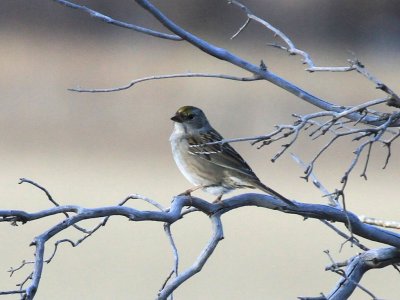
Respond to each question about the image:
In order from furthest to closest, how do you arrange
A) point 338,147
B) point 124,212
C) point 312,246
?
point 338,147, point 312,246, point 124,212

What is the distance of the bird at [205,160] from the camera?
6.25 metres

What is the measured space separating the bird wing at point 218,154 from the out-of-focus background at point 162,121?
713cm

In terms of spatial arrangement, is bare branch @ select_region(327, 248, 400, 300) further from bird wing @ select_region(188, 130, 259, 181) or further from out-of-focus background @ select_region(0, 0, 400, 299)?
out-of-focus background @ select_region(0, 0, 400, 299)

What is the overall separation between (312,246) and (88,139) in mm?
5456

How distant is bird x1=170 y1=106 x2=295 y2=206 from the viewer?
6.25 metres

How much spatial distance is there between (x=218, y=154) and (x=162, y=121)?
12.6m

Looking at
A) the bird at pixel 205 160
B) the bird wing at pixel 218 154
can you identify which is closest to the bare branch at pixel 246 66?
Result: the bird at pixel 205 160

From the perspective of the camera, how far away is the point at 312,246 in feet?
51.1

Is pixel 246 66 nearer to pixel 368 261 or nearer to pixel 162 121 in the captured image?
pixel 368 261

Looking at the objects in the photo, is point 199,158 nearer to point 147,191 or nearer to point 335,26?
point 147,191

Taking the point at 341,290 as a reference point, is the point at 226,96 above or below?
above

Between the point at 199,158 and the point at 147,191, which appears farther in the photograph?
the point at 147,191

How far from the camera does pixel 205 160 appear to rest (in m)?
6.45

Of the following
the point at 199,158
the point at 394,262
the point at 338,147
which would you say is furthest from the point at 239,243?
the point at 394,262
